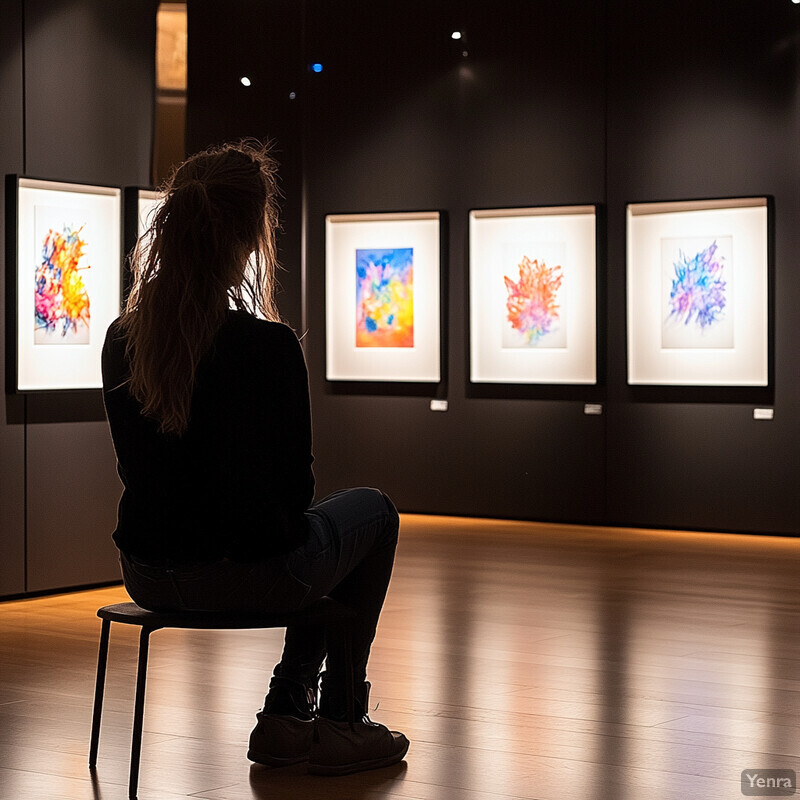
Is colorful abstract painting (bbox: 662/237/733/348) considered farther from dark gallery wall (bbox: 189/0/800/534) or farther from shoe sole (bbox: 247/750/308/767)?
shoe sole (bbox: 247/750/308/767)

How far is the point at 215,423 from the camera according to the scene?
3.74 metres

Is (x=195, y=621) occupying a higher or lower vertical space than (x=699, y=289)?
lower

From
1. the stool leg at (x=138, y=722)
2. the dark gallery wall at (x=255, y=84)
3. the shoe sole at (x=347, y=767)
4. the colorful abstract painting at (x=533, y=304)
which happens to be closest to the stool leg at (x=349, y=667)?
the shoe sole at (x=347, y=767)

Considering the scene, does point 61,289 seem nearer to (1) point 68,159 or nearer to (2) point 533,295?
(1) point 68,159

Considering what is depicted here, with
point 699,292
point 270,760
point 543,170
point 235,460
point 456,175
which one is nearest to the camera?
point 235,460

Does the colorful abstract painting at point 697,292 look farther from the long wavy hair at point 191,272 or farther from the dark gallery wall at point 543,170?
the long wavy hair at point 191,272

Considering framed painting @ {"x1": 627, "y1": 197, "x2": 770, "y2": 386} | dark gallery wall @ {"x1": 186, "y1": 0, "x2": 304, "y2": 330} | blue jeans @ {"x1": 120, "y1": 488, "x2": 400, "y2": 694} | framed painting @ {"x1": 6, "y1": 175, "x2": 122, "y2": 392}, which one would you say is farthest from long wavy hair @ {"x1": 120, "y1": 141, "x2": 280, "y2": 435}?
dark gallery wall @ {"x1": 186, "y1": 0, "x2": 304, "y2": 330}

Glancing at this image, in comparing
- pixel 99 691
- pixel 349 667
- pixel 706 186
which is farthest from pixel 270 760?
pixel 706 186

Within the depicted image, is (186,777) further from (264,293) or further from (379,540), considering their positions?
(264,293)

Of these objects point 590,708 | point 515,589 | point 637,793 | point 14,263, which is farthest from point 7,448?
point 637,793

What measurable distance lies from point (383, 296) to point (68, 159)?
448 cm

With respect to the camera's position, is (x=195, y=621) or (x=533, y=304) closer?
(x=195, y=621)

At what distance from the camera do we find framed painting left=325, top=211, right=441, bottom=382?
1175cm

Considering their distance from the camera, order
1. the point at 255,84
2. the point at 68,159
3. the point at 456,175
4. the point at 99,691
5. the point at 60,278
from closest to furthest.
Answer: the point at 99,691 → the point at 60,278 → the point at 68,159 → the point at 456,175 → the point at 255,84
